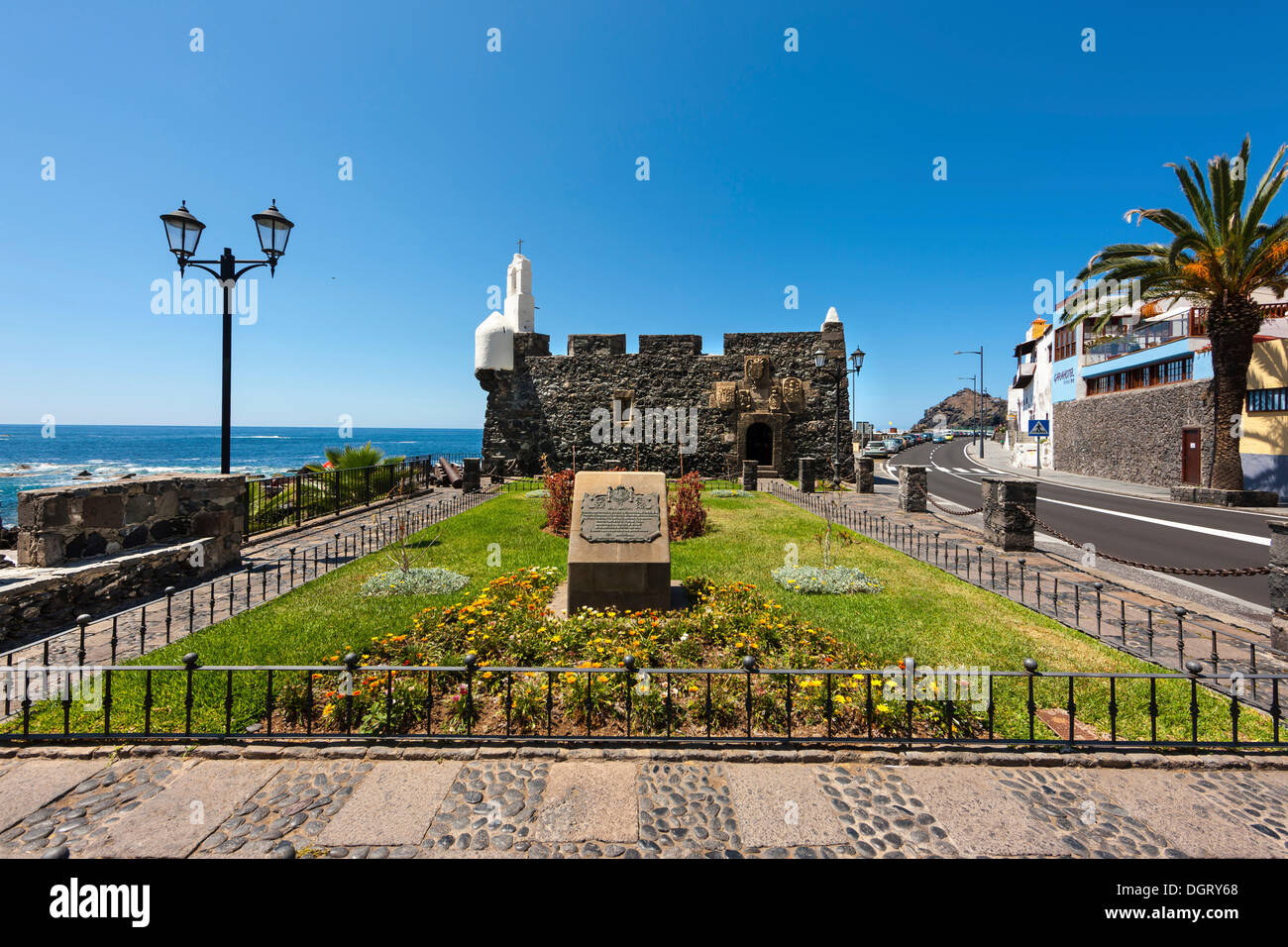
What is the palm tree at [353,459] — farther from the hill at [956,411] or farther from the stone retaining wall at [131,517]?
the hill at [956,411]

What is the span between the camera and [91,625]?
6.11 m

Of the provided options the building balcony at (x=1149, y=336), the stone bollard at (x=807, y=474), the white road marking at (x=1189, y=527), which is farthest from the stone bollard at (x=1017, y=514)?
the building balcony at (x=1149, y=336)

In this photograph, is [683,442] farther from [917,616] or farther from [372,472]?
[917,616]

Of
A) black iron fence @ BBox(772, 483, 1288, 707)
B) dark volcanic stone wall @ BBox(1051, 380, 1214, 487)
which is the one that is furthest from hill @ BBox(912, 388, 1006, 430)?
black iron fence @ BBox(772, 483, 1288, 707)

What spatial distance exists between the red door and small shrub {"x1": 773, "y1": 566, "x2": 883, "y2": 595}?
2277 cm

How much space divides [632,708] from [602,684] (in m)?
0.41

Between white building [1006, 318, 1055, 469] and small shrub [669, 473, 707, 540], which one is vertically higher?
white building [1006, 318, 1055, 469]

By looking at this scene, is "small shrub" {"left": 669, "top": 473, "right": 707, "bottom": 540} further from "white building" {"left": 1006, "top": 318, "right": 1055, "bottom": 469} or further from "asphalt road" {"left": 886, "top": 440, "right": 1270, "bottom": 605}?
"white building" {"left": 1006, "top": 318, "right": 1055, "bottom": 469}

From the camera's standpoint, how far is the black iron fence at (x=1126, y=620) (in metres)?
5.14

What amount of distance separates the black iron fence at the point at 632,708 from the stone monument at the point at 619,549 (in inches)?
73.2

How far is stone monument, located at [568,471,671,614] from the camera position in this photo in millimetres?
6605

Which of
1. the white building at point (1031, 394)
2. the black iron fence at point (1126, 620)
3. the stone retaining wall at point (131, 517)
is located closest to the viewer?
the black iron fence at point (1126, 620)
